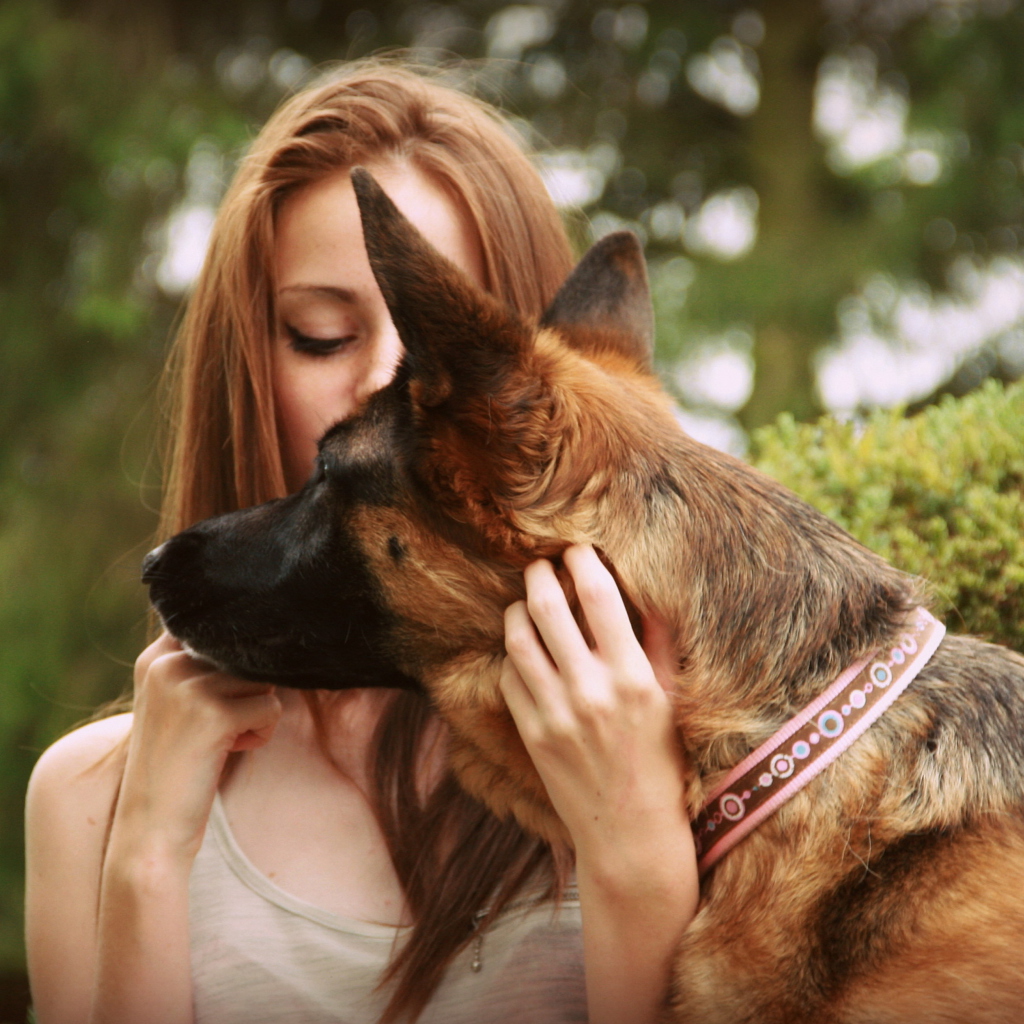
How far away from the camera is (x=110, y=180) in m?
6.36

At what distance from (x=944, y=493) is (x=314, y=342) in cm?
176

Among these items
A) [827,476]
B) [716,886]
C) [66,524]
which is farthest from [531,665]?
[66,524]

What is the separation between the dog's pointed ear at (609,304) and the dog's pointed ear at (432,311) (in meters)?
0.60

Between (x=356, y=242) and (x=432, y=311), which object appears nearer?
(x=432, y=311)

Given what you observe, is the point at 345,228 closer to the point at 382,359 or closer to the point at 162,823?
the point at 382,359

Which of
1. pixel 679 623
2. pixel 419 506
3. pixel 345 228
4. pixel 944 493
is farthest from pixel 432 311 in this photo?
pixel 944 493

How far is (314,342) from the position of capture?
2.78m

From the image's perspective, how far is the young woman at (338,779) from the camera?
6.29ft

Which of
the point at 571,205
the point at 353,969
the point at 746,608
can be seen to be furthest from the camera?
the point at 571,205

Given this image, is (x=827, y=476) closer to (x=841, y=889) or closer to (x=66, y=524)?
(x=841, y=889)

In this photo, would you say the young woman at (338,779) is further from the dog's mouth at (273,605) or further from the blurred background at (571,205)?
the blurred background at (571,205)

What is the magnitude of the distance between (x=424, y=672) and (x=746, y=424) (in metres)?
6.08

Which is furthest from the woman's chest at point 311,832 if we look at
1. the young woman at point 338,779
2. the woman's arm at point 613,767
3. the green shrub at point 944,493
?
the green shrub at point 944,493

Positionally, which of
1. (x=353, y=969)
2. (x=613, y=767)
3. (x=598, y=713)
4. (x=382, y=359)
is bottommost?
(x=353, y=969)
